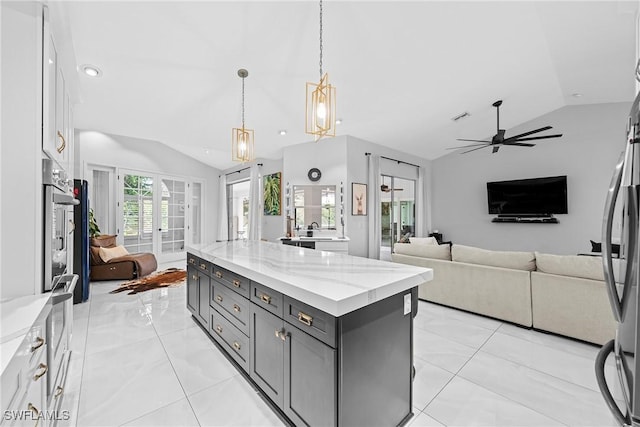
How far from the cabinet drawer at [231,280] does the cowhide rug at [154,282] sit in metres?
2.67

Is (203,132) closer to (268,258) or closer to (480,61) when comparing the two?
(268,258)

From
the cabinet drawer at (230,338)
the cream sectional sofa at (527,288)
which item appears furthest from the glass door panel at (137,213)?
the cream sectional sofa at (527,288)

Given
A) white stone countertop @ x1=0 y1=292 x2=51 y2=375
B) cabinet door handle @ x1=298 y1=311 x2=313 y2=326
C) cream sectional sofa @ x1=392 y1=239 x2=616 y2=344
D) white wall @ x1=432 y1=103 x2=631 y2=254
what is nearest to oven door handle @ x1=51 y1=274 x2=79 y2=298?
white stone countertop @ x1=0 y1=292 x2=51 y2=375

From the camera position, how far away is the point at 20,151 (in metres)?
1.22

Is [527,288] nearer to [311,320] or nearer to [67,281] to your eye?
[311,320]

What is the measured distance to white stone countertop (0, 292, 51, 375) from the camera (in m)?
0.75

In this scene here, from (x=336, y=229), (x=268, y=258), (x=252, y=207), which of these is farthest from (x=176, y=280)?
(x=268, y=258)

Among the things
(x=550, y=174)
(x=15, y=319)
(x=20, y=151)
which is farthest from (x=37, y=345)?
(x=550, y=174)

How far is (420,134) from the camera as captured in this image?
18.7 ft

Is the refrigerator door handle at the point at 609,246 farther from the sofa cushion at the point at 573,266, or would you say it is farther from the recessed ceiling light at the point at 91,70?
the recessed ceiling light at the point at 91,70

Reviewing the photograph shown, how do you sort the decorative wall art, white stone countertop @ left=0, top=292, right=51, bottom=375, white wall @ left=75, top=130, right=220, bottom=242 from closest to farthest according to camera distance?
white stone countertop @ left=0, top=292, right=51, bottom=375 → white wall @ left=75, top=130, right=220, bottom=242 → the decorative wall art

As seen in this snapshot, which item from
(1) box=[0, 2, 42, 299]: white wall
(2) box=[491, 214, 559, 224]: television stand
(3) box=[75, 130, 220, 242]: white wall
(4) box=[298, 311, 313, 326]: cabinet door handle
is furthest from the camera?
(2) box=[491, 214, 559, 224]: television stand

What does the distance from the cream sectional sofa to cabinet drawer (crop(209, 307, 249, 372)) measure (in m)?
2.56

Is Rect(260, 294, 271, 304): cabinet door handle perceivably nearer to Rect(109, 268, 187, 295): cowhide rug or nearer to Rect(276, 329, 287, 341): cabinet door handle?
Rect(276, 329, 287, 341): cabinet door handle
